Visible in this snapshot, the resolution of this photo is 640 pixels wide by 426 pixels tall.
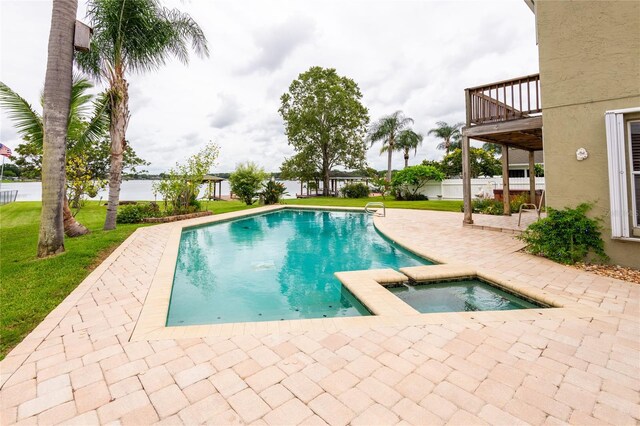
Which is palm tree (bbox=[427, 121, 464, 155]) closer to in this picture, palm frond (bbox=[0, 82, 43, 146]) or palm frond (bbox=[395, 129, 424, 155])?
palm frond (bbox=[395, 129, 424, 155])

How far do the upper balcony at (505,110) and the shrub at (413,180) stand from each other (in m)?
13.2

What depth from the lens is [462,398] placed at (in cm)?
212

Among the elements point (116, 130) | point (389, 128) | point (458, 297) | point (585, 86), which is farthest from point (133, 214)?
point (389, 128)

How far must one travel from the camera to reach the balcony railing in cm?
768

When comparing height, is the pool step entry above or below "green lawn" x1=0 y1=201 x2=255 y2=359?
above

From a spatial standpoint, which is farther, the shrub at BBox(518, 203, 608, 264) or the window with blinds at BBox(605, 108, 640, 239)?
the shrub at BBox(518, 203, 608, 264)

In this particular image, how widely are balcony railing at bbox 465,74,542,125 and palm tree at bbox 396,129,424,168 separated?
26244 mm

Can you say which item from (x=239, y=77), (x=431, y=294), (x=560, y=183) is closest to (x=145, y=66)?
(x=239, y=77)

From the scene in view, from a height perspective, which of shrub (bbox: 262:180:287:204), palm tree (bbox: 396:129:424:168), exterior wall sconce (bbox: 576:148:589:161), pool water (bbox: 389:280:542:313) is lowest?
pool water (bbox: 389:280:542:313)

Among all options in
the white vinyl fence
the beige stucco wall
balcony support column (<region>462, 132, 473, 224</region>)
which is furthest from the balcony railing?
the white vinyl fence

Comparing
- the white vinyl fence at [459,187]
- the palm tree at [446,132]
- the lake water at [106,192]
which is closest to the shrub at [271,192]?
the lake water at [106,192]

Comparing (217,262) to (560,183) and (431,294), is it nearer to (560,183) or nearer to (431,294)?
(431,294)

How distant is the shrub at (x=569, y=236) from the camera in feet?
17.8

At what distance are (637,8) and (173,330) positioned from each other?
861 centimetres
